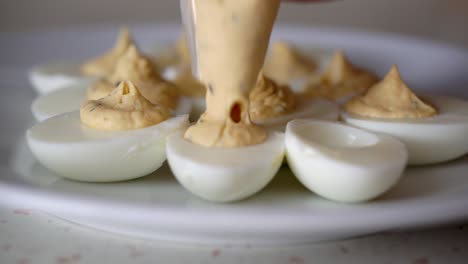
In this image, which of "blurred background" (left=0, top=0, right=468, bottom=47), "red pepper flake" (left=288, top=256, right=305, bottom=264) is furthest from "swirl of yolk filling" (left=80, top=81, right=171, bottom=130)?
"blurred background" (left=0, top=0, right=468, bottom=47)

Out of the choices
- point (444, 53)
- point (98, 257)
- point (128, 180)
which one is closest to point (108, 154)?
point (128, 180)

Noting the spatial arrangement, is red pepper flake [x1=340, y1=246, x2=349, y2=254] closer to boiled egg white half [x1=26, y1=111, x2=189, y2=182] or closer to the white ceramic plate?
the white ceramic plate

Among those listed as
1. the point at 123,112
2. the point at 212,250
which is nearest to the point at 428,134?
the point at 212,250

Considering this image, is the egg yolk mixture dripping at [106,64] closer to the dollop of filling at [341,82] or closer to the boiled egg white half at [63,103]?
the boiled egg white half at [63,103]

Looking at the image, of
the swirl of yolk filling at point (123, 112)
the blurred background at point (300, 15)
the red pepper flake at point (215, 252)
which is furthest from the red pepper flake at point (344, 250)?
the blurred background at point (300, 15)

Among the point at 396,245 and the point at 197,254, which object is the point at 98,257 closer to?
the point at 197,254

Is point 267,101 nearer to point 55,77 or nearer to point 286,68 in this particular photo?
point 286,68
